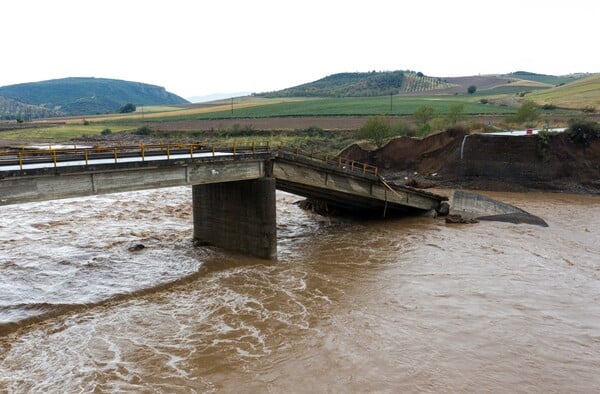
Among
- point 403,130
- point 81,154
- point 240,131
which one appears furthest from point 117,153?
point 240,131

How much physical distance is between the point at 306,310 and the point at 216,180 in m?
8.04

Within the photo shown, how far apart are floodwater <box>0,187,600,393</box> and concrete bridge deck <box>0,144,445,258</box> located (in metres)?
1.64

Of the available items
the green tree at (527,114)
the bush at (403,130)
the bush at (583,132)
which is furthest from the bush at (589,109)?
the bush at (583,132)

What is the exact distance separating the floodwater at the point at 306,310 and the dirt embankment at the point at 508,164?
1258cm

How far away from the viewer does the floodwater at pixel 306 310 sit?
13.5 m

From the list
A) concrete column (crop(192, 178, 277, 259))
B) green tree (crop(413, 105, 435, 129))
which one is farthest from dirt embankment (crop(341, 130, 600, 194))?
concrete column (crop(192, 178, 277, 259))

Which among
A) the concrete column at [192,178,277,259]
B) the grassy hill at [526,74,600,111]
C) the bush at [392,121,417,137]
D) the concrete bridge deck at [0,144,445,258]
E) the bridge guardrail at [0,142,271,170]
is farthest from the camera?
the grassy hill at [526,74,600,111]

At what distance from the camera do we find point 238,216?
24.9m

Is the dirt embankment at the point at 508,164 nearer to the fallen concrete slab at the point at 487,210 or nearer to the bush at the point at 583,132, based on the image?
the bush at the point at 583,132

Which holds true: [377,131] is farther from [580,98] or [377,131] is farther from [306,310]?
[580,98]

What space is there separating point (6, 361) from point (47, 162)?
29.9 feet

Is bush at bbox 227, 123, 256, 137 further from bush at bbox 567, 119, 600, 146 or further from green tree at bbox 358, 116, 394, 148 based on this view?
bush at bbox 567, 119, 600, 146

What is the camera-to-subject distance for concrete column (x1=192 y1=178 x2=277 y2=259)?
23.7 meters

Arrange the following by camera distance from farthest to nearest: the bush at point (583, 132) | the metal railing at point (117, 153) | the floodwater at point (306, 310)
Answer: the bush at point (583, 132)
the metal railing at point (117, 153)
the floodwater at point (306, 310)
